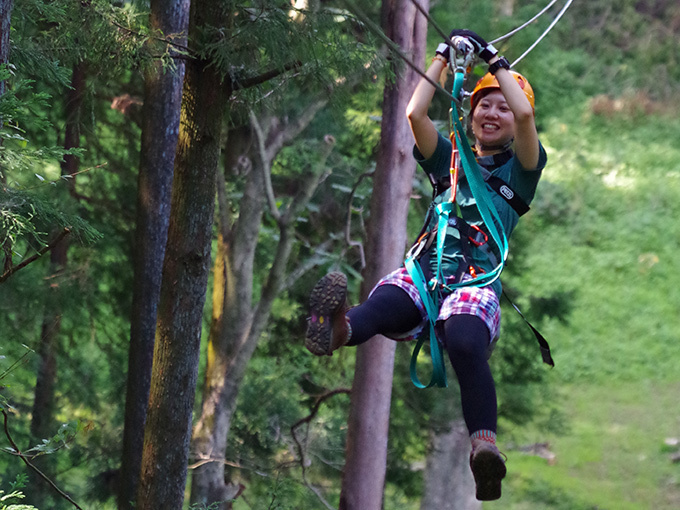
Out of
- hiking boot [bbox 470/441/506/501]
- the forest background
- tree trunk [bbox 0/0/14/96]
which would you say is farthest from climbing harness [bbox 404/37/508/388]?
tree trunk [bbox 0/0/14/96]

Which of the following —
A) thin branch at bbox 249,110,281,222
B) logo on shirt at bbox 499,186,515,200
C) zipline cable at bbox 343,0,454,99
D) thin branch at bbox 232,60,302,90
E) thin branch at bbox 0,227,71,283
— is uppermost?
thin branch at bbox 249,110,281,222

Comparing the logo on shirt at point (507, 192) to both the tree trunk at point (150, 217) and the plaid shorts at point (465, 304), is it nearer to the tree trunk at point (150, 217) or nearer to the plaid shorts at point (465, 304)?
the plaid shorts at point (465, 304)

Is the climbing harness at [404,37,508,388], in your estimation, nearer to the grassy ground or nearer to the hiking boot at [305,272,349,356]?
the hiking boot at [305,272,349,356]

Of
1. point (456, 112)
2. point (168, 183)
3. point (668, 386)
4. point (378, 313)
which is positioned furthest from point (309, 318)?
point (668, 386)

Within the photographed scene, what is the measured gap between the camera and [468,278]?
11.5 ft

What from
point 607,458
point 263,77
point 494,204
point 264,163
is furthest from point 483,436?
point 607,458

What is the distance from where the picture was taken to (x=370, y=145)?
11.6 meters

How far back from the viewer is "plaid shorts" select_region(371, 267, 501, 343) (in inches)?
132

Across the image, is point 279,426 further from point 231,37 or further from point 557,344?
point 557,344

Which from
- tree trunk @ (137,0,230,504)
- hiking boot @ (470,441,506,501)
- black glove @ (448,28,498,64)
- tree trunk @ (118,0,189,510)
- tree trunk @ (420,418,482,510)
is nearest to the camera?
hiking boot @ (470,441,506,501)

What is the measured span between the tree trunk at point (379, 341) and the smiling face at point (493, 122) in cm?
313

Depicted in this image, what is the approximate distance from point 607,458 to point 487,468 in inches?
535

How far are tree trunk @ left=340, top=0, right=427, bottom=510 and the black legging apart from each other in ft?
11.1

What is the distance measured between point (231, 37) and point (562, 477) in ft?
42.7
